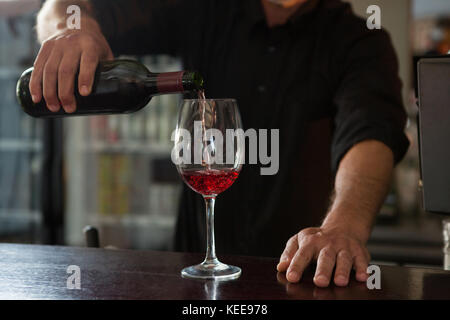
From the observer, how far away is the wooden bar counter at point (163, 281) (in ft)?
2.42

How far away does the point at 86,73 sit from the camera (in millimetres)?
968

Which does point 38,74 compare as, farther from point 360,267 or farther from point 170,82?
point 360,267

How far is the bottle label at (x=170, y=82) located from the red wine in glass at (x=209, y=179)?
15 centimetres

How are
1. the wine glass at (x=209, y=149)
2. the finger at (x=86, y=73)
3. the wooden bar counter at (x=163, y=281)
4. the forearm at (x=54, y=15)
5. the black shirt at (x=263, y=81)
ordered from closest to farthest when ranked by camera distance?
the wooden bar counter at (x=163, y=281), the wine glass at (x=209, y=149), the finger at (x=86, y=73), the forearm at (x=54, y=15), the black shirt at (x=263, y=81)

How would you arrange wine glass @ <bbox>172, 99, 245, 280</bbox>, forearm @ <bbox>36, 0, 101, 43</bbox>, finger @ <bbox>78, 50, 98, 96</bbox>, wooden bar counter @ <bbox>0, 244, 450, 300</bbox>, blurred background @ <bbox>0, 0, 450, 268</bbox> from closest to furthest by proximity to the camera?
1. wooden bar counter @ <bbox>0, 244, 450, 300</bbox>
2. wine glass @ <bbox>172, 99, 245, 280</bbox>
3. finger @ <bbox>78, 50, 98, 96</bbox>
4. forearm @ <bbox>36, 0, 101, 43</bbox>
5. blurred background @ <bbox>0, 0, 450, 268</bbox>

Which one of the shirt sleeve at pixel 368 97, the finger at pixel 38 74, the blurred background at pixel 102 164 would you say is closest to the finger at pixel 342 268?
the shirt sleeve at pixel 368 97

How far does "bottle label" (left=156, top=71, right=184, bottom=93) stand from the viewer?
91 cm

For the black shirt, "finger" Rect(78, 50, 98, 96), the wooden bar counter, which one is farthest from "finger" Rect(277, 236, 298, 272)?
the black shirt

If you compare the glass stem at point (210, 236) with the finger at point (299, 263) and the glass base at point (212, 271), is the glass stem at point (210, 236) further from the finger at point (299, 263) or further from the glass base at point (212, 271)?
the finger at point (299, 263)

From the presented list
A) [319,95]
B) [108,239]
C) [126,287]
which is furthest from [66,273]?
[108,239]

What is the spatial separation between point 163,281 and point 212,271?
0.08 meters

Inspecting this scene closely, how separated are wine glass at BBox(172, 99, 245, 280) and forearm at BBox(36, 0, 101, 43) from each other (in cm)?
53

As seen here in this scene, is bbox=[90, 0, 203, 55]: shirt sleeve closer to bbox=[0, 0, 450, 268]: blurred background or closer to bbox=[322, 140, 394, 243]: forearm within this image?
bbox=[322, 140, 394, 243]: forearm
